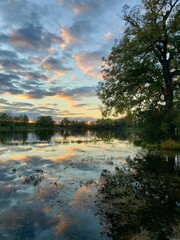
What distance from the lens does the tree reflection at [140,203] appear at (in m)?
8.41

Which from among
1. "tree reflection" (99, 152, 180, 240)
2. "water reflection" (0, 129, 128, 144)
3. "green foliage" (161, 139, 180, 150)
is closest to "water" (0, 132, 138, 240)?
"tree reflection" (99, 152, 180, 240)

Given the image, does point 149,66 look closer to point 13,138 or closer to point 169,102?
point 169,102

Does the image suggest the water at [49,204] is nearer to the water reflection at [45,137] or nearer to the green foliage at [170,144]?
the green foliage at [170,144]

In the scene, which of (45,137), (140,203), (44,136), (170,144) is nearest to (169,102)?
(170,144)

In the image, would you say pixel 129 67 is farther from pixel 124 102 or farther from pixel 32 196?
pixel 32 196

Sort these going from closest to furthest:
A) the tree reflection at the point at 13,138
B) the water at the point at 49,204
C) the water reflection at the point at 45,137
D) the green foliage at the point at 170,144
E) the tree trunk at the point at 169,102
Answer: the water at the point at 49,204 < the tree trunk at the point at 169,102 < the green foliage at the point at 170,144 < the tree reflection at the point at 13,138 < the water reflection at the point at 45,137

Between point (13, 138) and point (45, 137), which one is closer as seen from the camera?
point (13, 138)

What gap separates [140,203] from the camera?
11156 mm

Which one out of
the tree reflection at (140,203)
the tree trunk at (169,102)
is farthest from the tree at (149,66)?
the tree reflection at (140,203)

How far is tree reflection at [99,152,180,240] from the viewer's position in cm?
841

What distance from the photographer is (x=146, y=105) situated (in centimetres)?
3538

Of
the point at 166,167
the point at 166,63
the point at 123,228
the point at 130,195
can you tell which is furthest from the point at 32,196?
the point at 166,63

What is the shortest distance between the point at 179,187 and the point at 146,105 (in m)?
22.5

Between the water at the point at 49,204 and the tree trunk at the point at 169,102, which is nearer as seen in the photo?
the water at the point at 49,204
